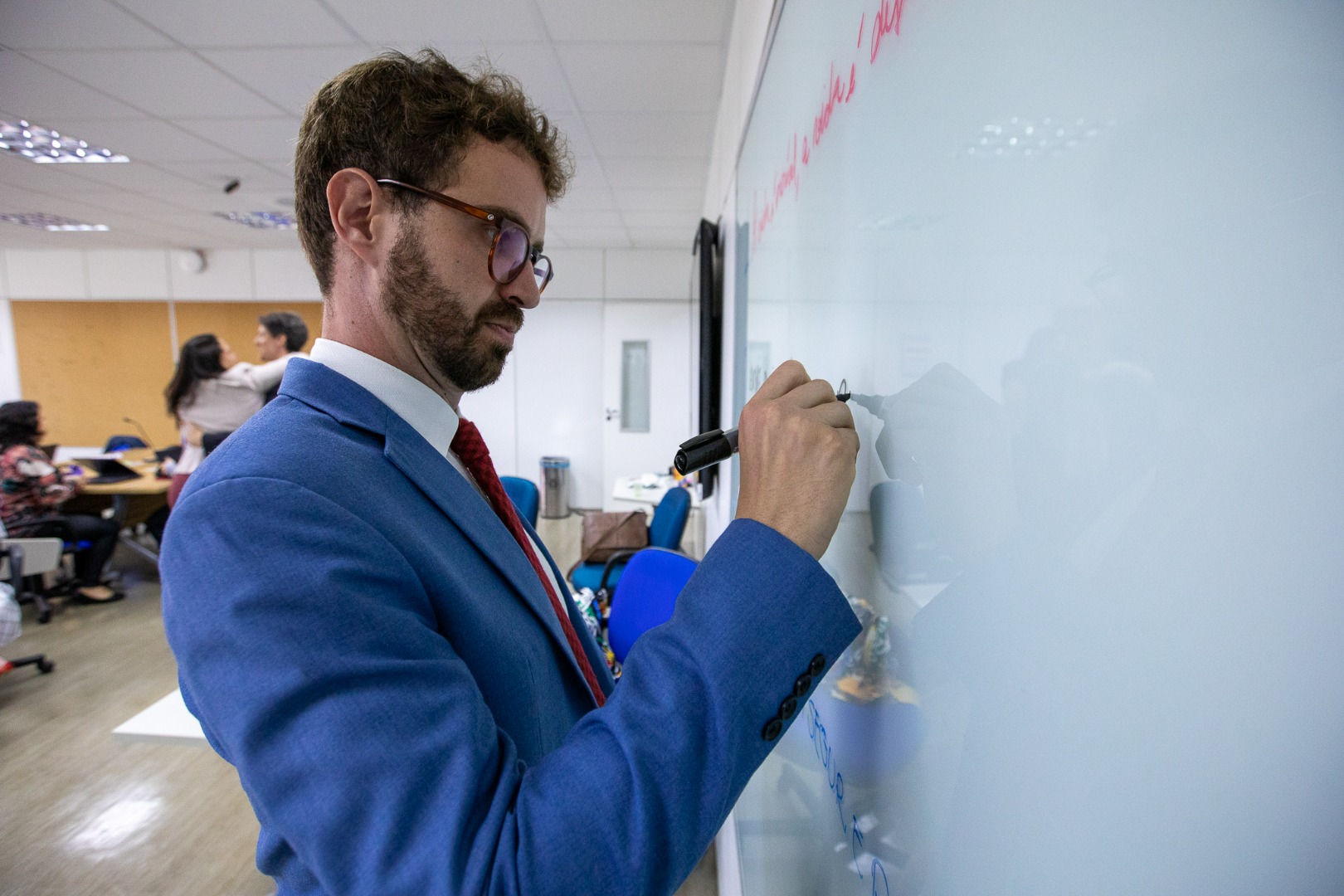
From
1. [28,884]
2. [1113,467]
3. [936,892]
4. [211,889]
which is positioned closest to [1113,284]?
[1113,467]

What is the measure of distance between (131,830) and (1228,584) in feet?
10.4

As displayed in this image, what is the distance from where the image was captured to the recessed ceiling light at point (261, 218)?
17.0ft

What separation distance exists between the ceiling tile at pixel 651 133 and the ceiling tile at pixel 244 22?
1208mm

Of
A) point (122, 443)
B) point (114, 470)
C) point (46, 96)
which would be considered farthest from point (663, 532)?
point (122, 443)

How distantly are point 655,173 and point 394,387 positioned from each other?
376 centimetres

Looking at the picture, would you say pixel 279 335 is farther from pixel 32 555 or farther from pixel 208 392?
pixel 32 555

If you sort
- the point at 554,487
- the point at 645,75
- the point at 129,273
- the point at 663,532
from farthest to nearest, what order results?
the point at 129,273, the point at 554,487, the point at 663,532, the point at 645,75

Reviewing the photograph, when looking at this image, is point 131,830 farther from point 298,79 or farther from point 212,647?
point 298,79

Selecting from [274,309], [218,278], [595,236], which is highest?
[595,236]

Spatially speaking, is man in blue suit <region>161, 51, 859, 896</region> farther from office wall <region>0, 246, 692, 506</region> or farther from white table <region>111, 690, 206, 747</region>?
office wall <region>0, 246, 692, 506</region>

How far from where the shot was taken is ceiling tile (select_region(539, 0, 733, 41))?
2.12 meters

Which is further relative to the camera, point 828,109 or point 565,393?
point 565,393

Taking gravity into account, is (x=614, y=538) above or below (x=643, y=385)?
below

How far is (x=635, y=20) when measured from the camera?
2219 millimetres
